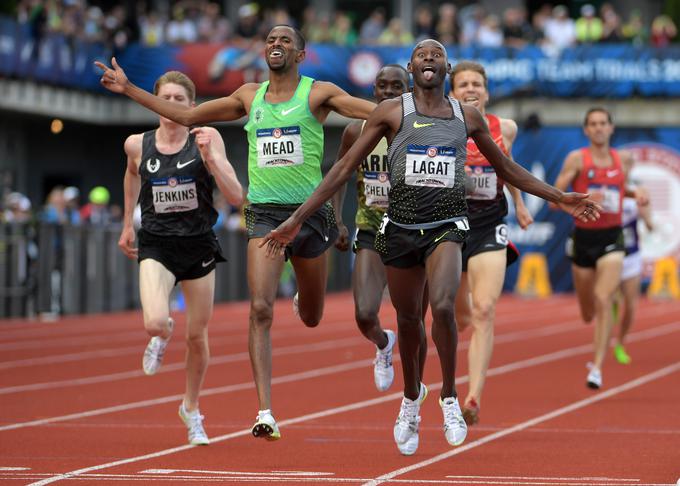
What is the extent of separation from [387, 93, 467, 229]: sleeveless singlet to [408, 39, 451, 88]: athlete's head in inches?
6.5

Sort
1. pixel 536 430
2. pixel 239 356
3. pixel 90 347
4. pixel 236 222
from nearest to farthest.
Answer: pixel 536 430 < pixel 239 356 < pixel 90 347 < pixel 236 222

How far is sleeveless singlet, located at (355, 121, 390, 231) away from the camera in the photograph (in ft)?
32.2

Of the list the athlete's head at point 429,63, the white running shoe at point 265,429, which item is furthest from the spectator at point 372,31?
the white running shoe at point 265,429

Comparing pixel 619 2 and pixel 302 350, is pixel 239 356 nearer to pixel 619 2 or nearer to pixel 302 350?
pixel 302 350

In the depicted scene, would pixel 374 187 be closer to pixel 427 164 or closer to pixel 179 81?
pixel 179 81

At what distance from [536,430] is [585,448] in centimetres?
106

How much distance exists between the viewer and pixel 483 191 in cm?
1038

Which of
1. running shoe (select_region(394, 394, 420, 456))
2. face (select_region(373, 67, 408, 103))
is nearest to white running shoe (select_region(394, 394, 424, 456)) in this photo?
running shoe (select_region(394, 394, 420, 456))

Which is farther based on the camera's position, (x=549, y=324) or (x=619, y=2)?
(x=619, y=2)

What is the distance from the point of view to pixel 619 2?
42406 mm

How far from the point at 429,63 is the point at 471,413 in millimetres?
2333

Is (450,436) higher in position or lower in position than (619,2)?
lower

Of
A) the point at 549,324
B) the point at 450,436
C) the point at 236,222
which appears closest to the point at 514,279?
the point at 236,222

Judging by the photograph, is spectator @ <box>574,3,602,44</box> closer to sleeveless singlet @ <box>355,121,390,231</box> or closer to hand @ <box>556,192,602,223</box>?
sleeveless singlet @ <box>355,121,390,231</box>
